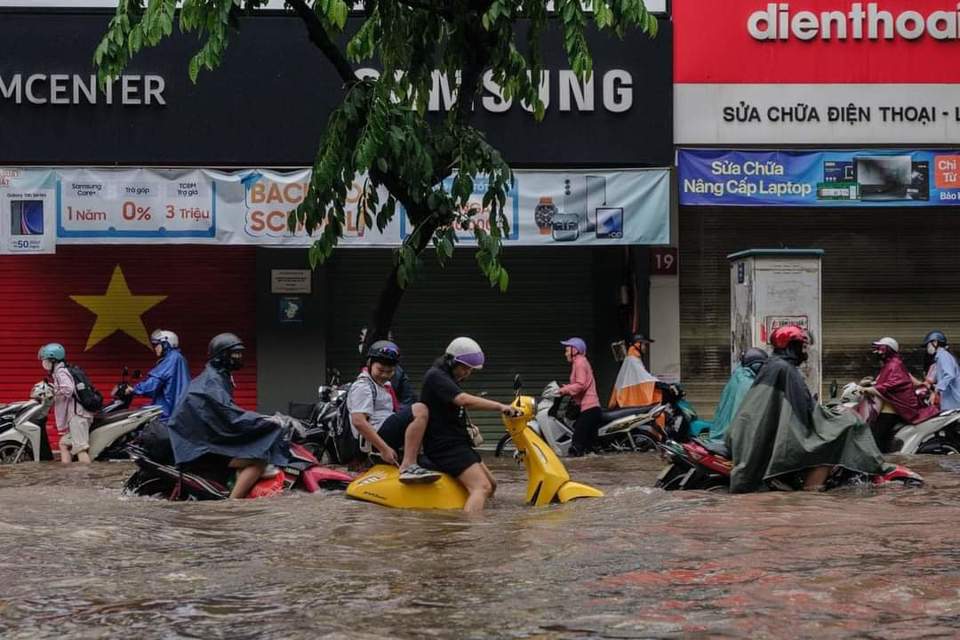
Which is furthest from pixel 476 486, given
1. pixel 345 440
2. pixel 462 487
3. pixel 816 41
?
pixel 816 41

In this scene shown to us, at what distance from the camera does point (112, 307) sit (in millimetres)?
17422

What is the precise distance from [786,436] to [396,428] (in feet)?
9.20

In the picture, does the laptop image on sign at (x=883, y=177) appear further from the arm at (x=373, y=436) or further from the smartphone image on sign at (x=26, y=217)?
the smartphone image on sign at (x=26, y=217)

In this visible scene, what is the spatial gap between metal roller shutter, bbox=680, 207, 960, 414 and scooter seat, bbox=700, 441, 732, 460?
742cm

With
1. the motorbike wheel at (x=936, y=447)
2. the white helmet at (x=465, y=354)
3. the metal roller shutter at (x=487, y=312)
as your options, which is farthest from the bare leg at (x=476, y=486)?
the metal roller shutter at (x=487, y=312)

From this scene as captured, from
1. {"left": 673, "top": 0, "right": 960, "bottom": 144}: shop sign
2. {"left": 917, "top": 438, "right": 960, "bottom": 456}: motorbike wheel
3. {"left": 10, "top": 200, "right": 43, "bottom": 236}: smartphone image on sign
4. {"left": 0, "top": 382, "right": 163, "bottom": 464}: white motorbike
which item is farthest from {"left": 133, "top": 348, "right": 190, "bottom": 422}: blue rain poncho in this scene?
{"left": 917, "top": 438, "right": 960, "bottom": 456}: motorbike wheel

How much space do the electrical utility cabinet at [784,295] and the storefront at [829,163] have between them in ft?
4.28

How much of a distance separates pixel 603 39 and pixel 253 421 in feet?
28.9

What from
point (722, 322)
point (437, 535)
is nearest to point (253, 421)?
point (437, 535)

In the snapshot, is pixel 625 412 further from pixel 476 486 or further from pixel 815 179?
pixel 476 486

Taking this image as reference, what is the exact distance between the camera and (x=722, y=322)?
58.4 ft

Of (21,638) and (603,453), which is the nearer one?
(21,638)

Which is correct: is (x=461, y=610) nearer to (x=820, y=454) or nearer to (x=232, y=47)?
(x=820, y=454)

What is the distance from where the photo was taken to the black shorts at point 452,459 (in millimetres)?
9797
